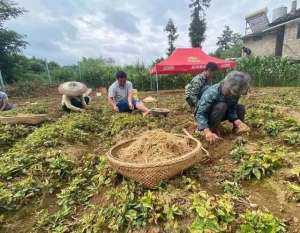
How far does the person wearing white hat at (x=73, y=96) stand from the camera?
235 inches

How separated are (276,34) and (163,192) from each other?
19.7m

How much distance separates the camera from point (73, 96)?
20.6ft

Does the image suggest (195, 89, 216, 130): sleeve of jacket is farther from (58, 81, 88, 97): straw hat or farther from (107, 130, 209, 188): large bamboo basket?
(58, 81, 88, 97): straw hat

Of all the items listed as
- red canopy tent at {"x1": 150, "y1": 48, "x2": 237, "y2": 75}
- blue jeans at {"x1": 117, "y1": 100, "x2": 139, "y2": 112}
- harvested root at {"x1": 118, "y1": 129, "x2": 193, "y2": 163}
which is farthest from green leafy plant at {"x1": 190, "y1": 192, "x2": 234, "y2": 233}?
red canopy tent at {"x1": 150, "y1": 48, "x2": 237, "y2": 75}

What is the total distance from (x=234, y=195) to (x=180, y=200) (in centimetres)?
47

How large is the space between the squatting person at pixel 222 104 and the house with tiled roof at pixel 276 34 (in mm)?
15081

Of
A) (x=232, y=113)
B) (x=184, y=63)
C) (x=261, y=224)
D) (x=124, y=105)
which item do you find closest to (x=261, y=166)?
(x=261, y=224)

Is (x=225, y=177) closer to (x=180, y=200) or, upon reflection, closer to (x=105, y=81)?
(x=180, y=200)

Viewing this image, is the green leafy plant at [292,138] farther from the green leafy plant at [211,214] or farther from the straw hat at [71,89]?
the straw hat at [71,89]

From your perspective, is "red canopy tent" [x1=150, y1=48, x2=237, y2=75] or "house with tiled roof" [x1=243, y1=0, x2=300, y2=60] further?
"house with tiled roof" [x1=243, y1=0, x2=300, y2=60]

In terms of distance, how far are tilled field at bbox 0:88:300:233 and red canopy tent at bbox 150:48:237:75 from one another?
590 centimetres

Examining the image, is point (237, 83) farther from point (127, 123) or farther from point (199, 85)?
point (127, 123)

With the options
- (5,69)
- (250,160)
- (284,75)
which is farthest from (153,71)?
(5,69)

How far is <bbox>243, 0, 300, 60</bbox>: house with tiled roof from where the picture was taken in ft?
52.5
